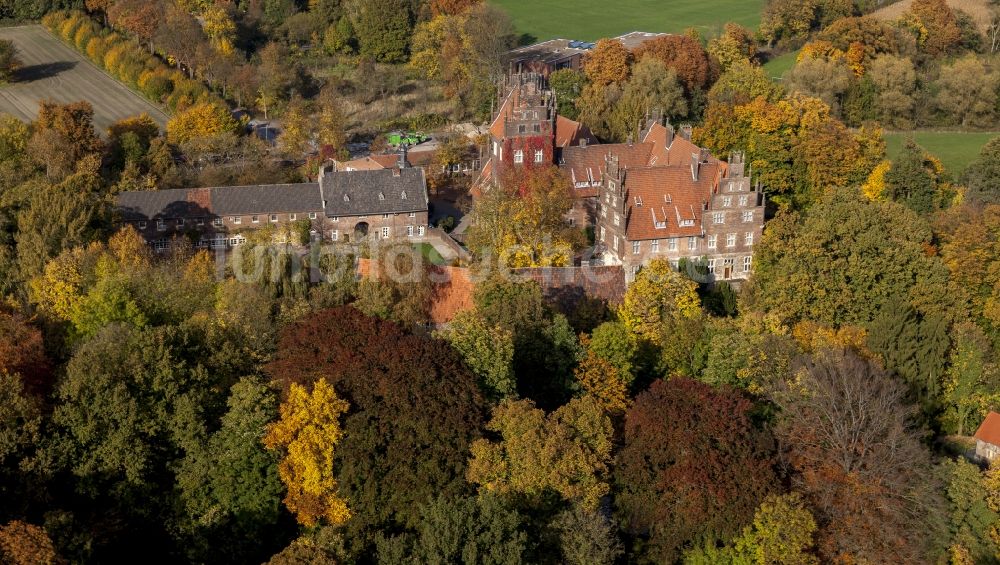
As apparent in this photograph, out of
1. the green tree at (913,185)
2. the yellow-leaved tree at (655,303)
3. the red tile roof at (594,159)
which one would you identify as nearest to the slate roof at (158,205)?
the red tile roof at (594,159)

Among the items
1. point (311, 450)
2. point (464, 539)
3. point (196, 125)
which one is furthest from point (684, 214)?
point (196, 125)

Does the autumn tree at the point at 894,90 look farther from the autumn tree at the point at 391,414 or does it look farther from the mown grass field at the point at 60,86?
the autumn tree at the point at 391,414

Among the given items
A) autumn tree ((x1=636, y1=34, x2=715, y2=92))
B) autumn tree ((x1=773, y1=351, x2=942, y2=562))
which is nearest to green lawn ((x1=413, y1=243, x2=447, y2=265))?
autumn tree ((x1=773, y1=351, x2=942, y2=562))

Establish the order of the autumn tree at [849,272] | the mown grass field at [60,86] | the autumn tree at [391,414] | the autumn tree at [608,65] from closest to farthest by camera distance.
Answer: the autumn tree at [391,414]
the autumn tree at [849,272]
the autumn tree at [608,65]
the mown grass field at [60,86]

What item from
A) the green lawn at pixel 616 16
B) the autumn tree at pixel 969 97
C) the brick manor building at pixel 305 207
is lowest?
the brick manor building at pixel 305 207

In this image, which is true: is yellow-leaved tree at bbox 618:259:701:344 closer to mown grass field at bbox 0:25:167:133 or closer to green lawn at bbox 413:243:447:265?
green lawn at bbox 413:243:447:265
